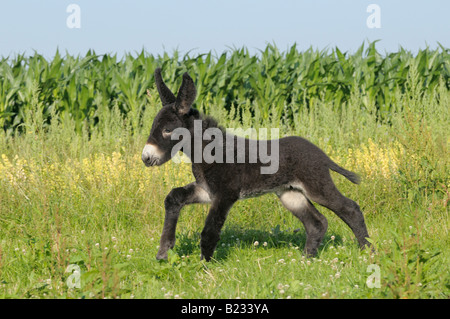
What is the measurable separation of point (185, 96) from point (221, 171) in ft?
2.43

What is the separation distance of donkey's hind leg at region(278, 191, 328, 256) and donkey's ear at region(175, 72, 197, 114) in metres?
1.36

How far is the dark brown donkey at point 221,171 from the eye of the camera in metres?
4.62

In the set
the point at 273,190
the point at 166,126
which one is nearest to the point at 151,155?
the point at 166,126

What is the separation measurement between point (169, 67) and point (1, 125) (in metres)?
4.15

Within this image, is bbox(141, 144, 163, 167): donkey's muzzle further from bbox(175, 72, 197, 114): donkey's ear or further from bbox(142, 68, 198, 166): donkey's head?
bbox(175, 72, 197, 114): donkey's ear

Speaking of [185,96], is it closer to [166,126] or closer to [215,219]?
[166,126]

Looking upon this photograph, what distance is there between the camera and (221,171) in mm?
4758

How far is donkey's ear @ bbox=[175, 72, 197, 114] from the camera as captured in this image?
177 inches

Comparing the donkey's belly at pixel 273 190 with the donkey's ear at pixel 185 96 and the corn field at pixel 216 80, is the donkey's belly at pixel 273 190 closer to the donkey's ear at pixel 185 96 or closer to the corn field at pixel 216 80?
the donkey's ear at pixel 185 96

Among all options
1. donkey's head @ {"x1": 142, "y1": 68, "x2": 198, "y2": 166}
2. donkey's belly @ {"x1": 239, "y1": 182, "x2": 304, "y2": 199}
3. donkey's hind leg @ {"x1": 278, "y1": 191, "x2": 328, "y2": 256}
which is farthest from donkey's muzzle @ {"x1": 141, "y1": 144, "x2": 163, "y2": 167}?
donkey's hind leg @ {"x1": 278, "y1": 191, "x2": 328, "y2": 256}

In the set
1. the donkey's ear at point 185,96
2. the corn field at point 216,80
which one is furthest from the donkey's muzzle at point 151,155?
the corn field at point 216,80

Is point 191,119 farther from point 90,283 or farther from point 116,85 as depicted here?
point 116,85

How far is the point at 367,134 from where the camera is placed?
939cm
